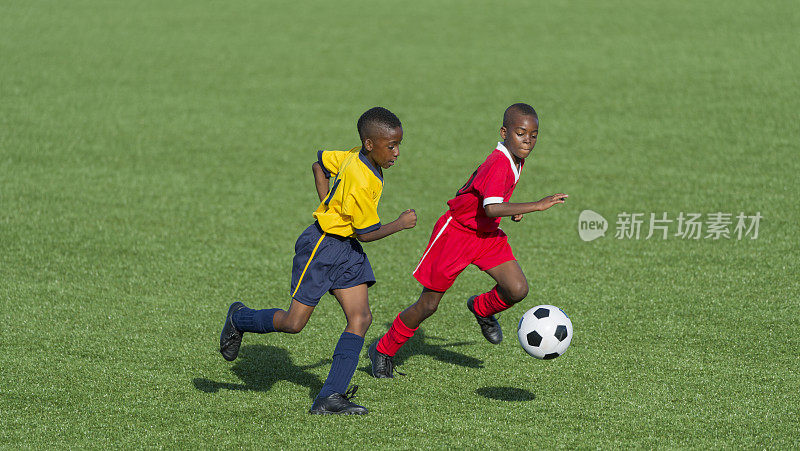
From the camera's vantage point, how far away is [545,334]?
244 inches

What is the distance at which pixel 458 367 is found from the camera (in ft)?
22.5

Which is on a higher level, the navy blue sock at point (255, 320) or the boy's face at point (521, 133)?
the boy's face at point (521, 133)

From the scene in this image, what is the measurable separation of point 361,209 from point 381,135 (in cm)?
49

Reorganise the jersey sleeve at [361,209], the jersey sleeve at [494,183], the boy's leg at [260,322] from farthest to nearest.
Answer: the jersey sleeve at [494,183], the boy's leg at [260,322], the jersey sleeve at [361,209]

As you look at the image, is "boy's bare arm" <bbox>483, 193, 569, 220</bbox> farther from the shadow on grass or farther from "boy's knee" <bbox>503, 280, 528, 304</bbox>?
the shadow on grass

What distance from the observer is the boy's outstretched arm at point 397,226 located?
5488mm

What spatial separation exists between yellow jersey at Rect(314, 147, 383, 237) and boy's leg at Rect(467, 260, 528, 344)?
1.17 metres

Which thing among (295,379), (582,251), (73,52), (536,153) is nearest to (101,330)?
(295,379)

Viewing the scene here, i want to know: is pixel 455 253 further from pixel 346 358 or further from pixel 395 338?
pixel 346 358

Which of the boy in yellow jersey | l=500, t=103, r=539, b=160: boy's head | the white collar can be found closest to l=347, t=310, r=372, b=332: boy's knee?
the boy in yellow jersey

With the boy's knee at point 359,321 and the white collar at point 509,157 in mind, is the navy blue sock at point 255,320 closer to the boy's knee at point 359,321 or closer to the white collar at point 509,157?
the boy's knee at point 359,321

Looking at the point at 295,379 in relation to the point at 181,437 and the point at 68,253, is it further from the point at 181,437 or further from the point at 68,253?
the point at 68,253

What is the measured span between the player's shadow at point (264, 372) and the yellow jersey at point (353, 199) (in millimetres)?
1291

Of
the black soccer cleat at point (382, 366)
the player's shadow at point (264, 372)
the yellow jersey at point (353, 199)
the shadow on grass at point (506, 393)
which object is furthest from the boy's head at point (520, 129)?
the player's shadow at point (264, 372)
